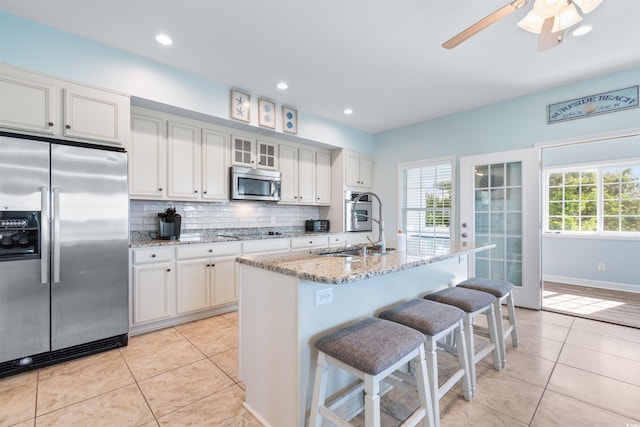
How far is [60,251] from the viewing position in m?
2.28

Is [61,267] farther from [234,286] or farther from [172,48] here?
[172,48]

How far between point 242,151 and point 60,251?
2.22m

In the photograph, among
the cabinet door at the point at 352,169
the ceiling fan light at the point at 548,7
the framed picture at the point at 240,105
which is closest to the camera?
the ceiling fan light at the point at 548,7

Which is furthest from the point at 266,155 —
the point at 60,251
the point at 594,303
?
the point at 594,303

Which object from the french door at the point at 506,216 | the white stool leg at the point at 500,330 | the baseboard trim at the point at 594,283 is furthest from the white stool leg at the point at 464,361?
the baseboard trim at the point at 594,283

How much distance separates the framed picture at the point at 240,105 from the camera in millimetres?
3447

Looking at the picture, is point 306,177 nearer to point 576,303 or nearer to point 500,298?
point 500,298

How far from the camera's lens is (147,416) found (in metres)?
1.71

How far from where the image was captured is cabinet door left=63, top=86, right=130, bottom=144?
2.42 m

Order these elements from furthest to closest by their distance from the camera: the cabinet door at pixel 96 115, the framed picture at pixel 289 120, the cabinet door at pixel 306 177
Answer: the cabinet door at pixel 306 177, the framed picture at pixel 289 120, the cabinet door at pixel 96 115

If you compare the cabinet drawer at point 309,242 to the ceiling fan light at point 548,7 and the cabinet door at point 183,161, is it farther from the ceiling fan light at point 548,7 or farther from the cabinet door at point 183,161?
the ceiling fan light at point 548,7

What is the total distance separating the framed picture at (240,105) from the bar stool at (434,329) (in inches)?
112

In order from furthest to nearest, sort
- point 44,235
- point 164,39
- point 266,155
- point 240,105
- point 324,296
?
point 266,155, point 240,105, point 164,39, point 44,235, point 324,296

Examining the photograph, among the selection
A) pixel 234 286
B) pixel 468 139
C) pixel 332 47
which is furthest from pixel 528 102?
pixel 234 286
